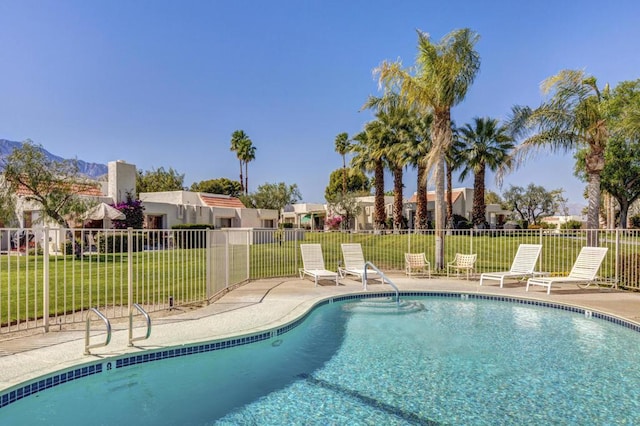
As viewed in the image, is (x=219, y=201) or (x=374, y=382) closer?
(x=374, y=382)

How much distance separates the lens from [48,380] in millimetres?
4453

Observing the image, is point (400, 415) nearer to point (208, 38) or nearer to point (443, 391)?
point (443, 391)

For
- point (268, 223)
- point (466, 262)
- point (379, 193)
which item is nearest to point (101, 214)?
point (466, 262)

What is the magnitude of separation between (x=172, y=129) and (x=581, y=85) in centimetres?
3237

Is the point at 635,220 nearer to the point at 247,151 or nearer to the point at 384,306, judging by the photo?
the point at 384,306

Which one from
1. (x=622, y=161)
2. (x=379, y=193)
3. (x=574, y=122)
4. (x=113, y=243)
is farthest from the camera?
(x=379, y=193)

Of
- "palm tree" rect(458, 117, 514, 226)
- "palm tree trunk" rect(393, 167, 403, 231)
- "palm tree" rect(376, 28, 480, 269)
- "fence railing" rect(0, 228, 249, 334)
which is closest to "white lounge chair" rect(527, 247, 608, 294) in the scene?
"palm tree" rect(376, 28, 480, 269)

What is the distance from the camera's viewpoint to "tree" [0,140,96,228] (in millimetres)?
19391

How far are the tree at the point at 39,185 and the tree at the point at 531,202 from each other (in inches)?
2406

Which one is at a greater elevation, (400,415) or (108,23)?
(108,23)

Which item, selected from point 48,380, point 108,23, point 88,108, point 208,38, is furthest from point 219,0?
point 88,108

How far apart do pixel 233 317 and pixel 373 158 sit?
22593mm

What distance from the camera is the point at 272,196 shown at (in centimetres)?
5600

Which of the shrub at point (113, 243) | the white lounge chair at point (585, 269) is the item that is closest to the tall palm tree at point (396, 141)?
the white lounge chair at point (585, 269)
